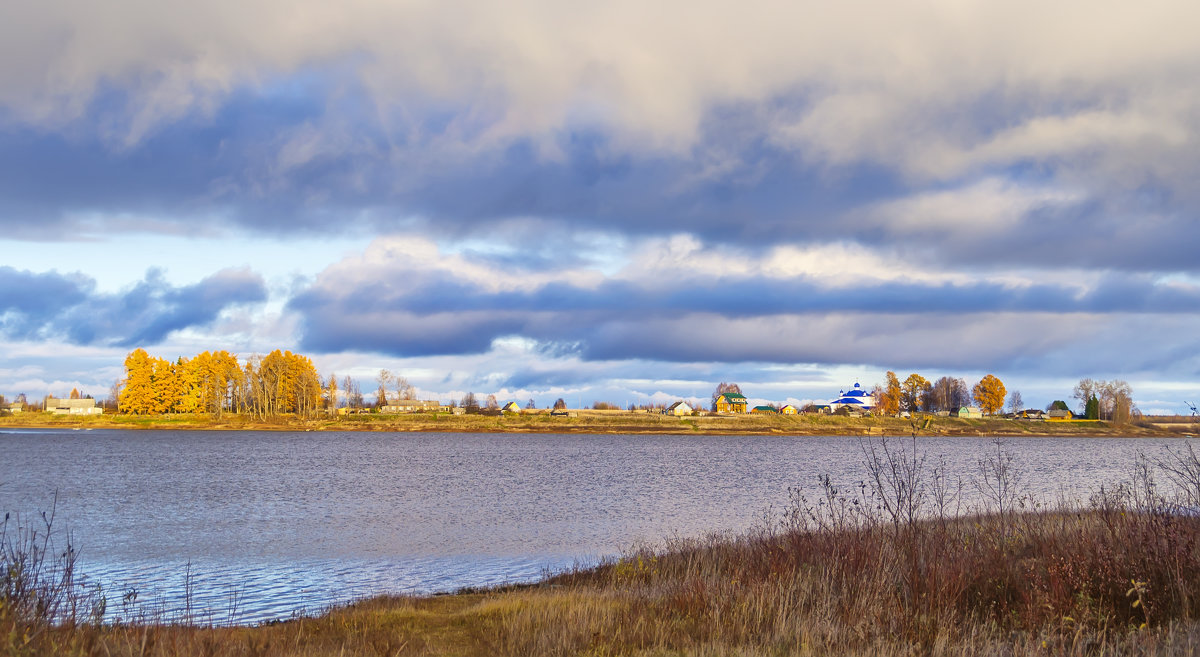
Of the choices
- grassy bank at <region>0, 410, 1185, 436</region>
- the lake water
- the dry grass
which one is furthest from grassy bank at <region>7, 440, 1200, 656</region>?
grassy bank at <region>0, 410, 1185, 436</region>

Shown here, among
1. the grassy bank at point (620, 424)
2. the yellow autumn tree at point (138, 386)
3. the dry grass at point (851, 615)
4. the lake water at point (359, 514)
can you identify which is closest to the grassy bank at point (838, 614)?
the dry grass at point (851, 615)

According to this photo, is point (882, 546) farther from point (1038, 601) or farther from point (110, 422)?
point (110, 422)

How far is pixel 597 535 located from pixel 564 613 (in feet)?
67.3

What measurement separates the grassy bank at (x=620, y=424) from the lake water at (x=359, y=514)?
8666 centimetres

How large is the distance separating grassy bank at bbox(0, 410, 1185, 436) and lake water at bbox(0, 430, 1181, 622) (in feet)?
284

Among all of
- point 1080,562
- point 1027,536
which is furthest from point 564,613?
point 1027,536

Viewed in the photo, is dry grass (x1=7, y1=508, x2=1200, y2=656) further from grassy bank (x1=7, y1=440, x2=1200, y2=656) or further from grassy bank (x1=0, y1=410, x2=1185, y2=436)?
grassy bank (x1=0, y1=410, x2=1185, y2=436)

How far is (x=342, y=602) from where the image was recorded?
19953mm

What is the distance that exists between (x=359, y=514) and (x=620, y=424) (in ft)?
465

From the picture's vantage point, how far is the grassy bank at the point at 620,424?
168625 mm

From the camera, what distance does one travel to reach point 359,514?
39656 mm

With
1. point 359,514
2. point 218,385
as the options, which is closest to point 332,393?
point 218,385

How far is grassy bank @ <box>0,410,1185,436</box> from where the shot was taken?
168625 millimetres

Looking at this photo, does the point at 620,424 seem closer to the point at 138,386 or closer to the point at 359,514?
the point at 138,386
